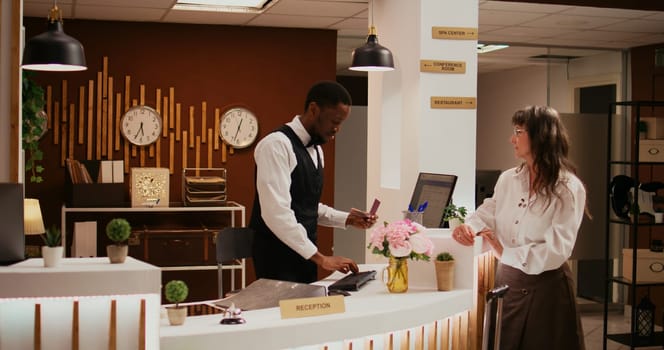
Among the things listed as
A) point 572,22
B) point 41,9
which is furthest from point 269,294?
point 572,22

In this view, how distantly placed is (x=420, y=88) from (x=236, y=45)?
323 centimetres

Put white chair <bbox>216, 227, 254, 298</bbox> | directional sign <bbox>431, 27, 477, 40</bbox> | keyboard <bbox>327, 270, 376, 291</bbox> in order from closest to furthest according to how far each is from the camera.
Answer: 1. keyboard <bbox>327, 270, 376, 291</bbox>
2. white chair <bbox>216, 227, 254, 298</bbox>
3. directional sign <bbox>431, 27, 477, 40</bbox>

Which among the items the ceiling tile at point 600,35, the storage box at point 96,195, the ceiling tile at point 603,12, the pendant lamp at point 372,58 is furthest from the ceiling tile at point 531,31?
the storage box at point 96,195

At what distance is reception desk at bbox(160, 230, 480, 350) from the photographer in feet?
8.82

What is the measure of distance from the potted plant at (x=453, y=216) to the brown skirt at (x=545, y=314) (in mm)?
354

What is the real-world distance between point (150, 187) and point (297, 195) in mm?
3414

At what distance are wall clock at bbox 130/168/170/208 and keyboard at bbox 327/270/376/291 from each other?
363 centimetres

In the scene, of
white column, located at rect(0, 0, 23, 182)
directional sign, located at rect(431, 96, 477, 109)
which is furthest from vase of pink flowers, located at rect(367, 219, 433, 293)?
white column, located at rect(0, 0, 23, 182)

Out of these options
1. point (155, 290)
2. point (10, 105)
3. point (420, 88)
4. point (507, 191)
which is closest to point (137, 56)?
point (10, 105)

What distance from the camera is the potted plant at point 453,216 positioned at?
3820 millimetres

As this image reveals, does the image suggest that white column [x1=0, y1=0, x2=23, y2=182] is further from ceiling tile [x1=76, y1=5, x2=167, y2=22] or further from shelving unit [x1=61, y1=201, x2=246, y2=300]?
shelving unit [x1=61, y1=201, x2=246, y2=300]

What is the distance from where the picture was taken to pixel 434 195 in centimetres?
404

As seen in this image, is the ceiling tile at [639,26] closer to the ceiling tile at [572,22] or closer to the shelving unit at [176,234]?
the ceiling tile at [572,22]

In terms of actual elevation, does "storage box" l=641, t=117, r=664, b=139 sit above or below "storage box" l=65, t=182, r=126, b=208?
above
